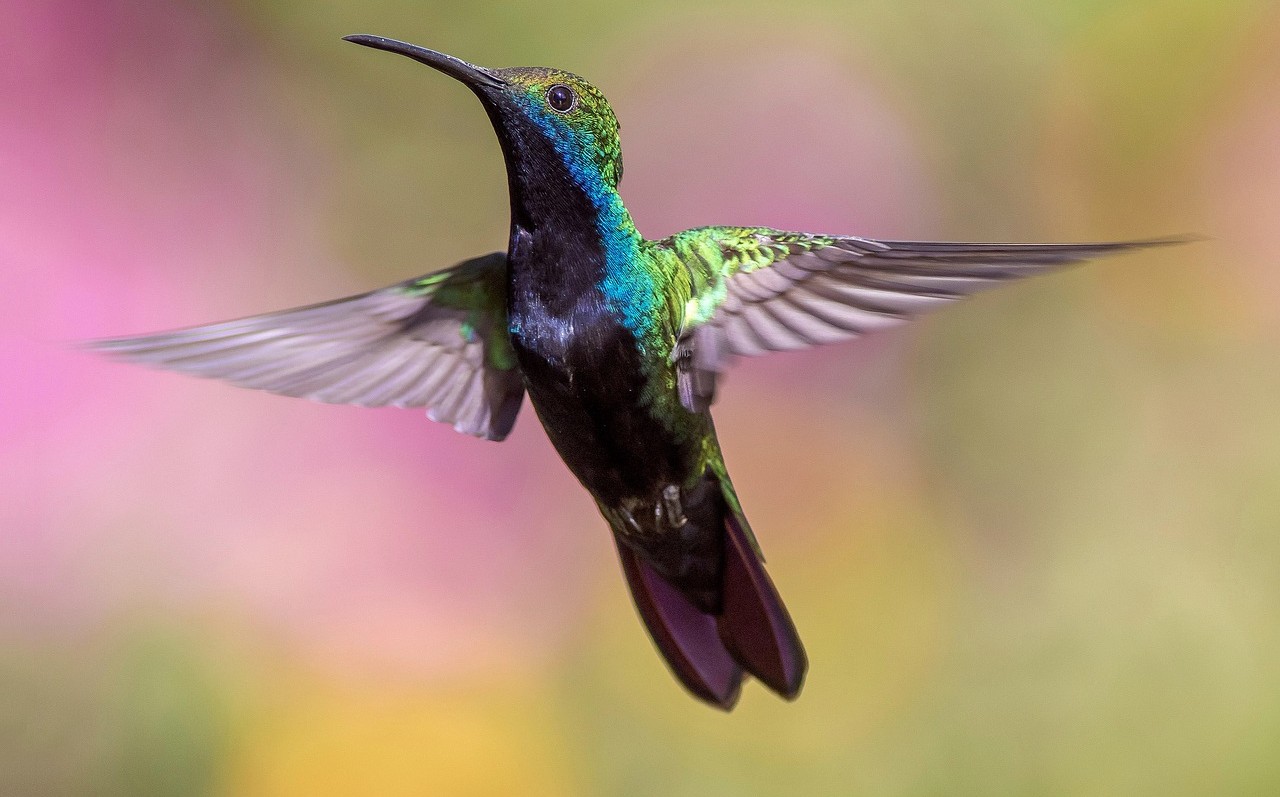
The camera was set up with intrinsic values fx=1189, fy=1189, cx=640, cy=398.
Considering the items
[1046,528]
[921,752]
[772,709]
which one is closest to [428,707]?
[772,709]

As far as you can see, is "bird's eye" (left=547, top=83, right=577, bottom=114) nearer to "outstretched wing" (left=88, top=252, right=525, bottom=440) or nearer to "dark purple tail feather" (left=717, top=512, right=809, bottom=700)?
"outstretched wing" (left=88, top=252, right=525, bottom=440)

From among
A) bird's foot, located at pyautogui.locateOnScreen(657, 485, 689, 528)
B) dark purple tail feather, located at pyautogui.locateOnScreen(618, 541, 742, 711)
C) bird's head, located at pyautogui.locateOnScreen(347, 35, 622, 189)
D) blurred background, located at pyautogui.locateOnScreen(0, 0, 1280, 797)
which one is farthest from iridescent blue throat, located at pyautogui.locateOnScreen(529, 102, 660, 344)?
blurred background, located at pyautogui.locateOnScreen(0, 0, 1280, 797)

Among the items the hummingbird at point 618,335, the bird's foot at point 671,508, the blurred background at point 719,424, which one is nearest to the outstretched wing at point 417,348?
the hummingbird at point 618,335

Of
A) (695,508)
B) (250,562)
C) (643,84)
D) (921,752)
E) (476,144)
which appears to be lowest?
(921,752)

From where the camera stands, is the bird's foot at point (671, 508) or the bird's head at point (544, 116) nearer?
the bird's head at point (544, 116)

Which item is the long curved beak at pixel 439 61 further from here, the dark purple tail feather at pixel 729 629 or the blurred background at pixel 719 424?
the blurred background at pixel 719 424

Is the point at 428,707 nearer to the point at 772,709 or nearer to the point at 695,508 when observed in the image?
the point at 772,709

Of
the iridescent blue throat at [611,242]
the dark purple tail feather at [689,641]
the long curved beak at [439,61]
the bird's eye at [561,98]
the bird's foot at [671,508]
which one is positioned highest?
the bird's eye at [561,98]

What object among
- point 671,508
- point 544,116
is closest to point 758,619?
point 671,508
